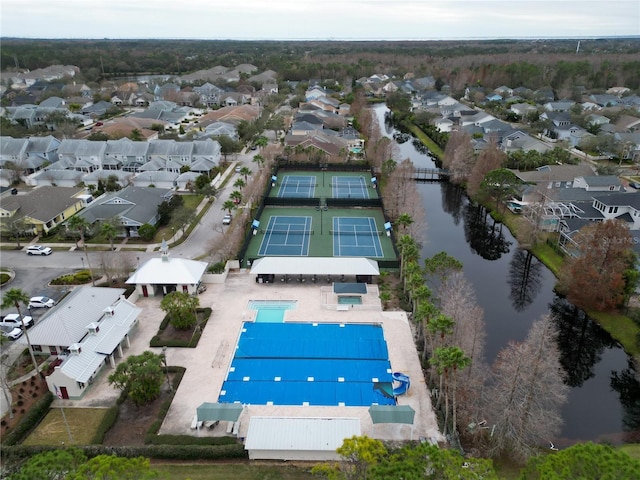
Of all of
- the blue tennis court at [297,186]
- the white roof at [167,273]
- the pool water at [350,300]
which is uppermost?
the white roof at [167,273]

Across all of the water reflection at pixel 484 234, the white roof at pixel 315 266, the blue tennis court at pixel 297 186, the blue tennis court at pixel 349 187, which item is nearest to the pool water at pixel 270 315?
the white roof at pixel 315 266

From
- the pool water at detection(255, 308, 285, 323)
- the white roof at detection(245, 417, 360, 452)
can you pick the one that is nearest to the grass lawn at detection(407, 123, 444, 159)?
the pool water at detection(255, 308, 285, 323)

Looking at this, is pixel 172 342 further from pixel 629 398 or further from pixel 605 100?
pixel 605 100

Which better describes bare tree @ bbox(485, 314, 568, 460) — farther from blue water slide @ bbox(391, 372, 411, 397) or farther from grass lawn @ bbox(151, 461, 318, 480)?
grass lawn @ bbox(151, 461, 318, 480)

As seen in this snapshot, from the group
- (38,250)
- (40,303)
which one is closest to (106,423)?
(40,303)

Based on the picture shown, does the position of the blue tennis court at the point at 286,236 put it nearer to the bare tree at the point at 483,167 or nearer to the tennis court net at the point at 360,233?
the tennis court net at the point at 360,233
